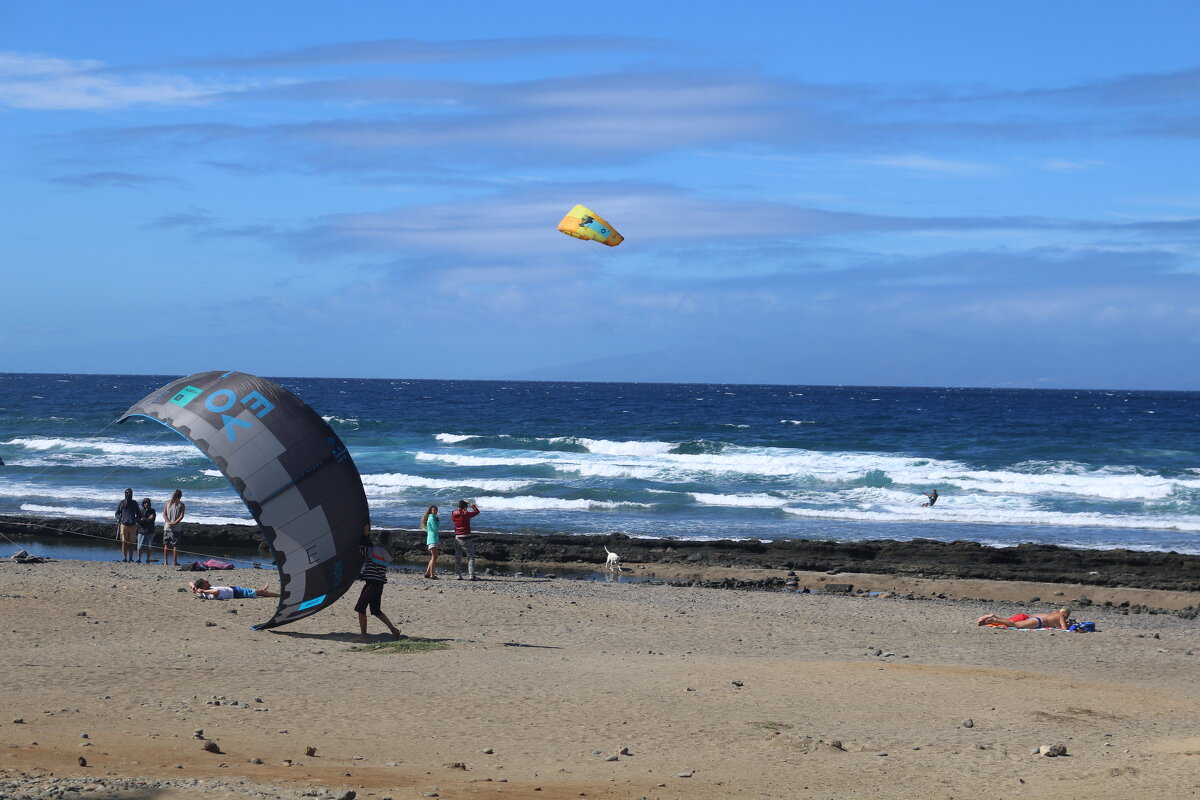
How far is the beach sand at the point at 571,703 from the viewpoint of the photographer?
7.96 m

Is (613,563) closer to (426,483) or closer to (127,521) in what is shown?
(127,521)

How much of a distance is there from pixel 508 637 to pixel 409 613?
1.95 m

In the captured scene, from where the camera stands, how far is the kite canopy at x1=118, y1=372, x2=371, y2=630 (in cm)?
1176

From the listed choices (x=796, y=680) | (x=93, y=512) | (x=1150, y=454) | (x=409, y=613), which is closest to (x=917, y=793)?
(x=796, y=680)

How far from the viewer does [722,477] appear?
3947 cm

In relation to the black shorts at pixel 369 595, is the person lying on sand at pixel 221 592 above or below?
below

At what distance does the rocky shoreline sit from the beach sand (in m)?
5.88

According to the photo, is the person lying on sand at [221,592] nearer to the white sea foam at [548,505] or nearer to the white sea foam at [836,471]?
the white sea foam at [548,505]

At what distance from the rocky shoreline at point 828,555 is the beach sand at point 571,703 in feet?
19.3

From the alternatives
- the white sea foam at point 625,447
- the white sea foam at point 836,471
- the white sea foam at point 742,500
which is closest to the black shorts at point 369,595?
the white sea foam at point 742,500

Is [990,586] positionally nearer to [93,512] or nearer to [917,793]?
[917,793]

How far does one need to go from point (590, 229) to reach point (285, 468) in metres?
14.7

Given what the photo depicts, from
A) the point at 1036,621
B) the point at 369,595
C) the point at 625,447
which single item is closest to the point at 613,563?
the point at 1036,621

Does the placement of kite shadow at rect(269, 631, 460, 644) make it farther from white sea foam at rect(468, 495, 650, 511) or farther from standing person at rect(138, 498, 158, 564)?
white sea foam at rect(468, 495, 650, 511)
